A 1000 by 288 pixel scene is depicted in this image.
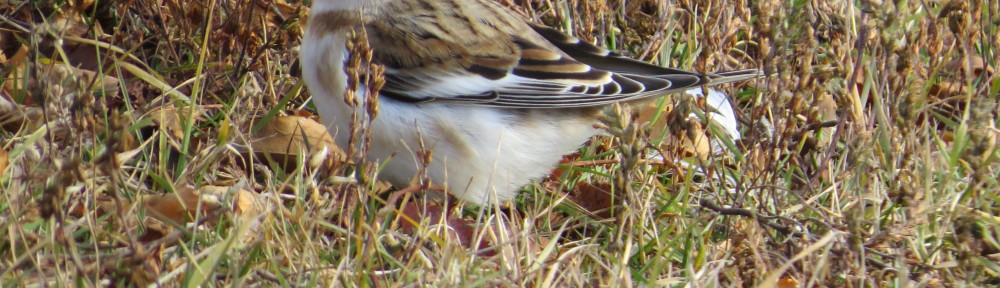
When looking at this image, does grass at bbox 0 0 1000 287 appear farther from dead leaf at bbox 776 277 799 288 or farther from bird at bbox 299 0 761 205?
bird at bbox 299 0 761 205

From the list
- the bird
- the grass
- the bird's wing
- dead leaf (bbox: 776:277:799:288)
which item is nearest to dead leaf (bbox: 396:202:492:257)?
the grass

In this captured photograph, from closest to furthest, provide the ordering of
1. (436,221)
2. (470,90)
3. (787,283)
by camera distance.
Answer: (787,283) < (436,221) < (470,90)

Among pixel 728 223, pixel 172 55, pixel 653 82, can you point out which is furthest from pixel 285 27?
pixel 728 223

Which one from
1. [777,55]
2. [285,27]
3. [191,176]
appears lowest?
[191,176]

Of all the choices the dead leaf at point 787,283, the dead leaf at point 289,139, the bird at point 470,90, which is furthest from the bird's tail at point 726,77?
the dead leaf at point 289,139

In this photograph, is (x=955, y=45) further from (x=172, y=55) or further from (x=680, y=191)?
(x=172, y=55)

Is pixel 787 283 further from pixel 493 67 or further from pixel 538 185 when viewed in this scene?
pixel 493 67

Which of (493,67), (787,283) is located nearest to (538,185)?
(493,67)
